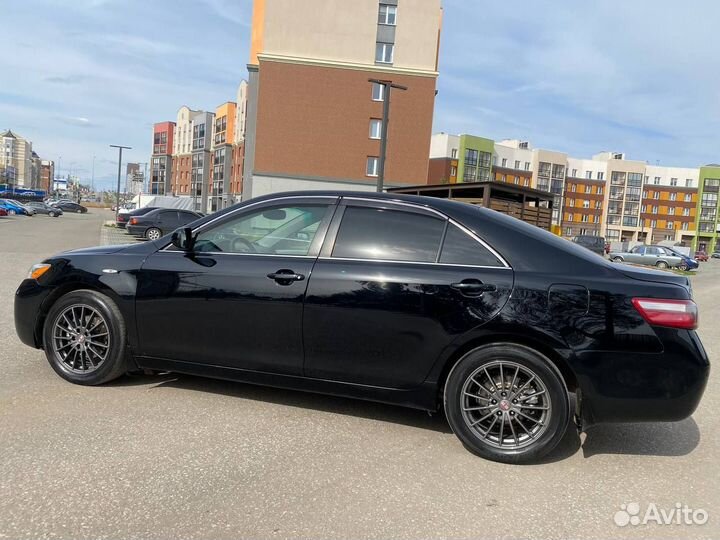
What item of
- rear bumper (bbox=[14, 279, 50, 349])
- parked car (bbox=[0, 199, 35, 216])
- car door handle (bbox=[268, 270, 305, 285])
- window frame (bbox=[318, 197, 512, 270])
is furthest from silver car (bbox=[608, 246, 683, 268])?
parked car (bbox=[0, 199, 35, 216])

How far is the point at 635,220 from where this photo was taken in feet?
355

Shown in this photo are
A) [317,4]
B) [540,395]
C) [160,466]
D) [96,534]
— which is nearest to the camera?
[96,534]

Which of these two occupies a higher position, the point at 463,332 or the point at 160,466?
the point at 463,332

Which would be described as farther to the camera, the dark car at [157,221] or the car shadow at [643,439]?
the dark car at [157,221]

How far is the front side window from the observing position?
158 inches

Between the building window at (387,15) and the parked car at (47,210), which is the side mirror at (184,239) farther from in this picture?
the parked car at (47,210)

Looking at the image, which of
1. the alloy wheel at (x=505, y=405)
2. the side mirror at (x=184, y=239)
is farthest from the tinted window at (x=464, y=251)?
the side mirror at (x=184, y=239)

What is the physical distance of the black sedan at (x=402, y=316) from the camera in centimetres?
335

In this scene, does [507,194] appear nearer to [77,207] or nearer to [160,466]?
[160,466]

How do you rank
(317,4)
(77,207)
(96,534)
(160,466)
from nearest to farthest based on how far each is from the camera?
(96,534)
(160,466)
(317,4)
(77,207)

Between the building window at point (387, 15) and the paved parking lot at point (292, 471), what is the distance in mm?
42328

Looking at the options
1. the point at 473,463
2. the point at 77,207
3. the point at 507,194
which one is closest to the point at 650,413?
the point at 473,463

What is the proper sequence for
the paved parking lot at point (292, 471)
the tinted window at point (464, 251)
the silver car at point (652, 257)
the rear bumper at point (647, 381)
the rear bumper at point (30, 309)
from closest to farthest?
the paved parking lot at point (292, 471) < the rear bumper at point (647, 381) < the tinted window at point (464, 251) < the rear bumper at point (30, 309) < the silver car at point (652, 257)

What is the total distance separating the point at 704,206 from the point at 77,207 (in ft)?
347
